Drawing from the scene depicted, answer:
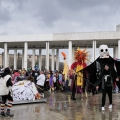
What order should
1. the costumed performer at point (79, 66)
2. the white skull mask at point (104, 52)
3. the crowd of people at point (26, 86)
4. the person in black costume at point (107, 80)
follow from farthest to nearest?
the costumed performer at point (79, 66) < the white skull mask at point (104, 52) < the person in black costume at point (107, 80) < the crowd of people at point (26, 86)

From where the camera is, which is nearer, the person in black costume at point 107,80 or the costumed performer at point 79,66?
the person in black costume at point 107,80

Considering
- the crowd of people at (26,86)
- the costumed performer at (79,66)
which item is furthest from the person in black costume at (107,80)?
the costumed performer at (79,66)

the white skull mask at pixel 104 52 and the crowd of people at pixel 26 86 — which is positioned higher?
the white skull mask at pixel 104 52

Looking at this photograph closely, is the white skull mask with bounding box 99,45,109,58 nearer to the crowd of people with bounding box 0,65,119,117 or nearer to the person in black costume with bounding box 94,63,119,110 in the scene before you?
the person in black costume with bounding box 94,63,119,110

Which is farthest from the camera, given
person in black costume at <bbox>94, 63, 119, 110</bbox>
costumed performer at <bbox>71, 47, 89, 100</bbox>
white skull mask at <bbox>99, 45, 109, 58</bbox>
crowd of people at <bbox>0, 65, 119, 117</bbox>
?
costumed performer at <bbox>71, 47, 89, 100</bbox>

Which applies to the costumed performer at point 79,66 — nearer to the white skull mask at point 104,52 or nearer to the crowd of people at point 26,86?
the crowd of people at point 26,86

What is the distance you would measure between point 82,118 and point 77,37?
2504 centimetres

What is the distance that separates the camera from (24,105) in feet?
34.5

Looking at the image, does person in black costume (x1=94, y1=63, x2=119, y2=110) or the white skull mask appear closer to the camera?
person in black costume (x1=94, y1=63, x2=119, y2=110)

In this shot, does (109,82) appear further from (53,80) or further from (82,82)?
(53,80)

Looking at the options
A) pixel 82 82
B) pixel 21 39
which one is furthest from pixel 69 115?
pixel 21 39

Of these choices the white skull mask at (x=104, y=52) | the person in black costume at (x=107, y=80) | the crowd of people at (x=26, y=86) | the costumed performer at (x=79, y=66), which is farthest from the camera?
the costumed performer at (x=79, y=66)

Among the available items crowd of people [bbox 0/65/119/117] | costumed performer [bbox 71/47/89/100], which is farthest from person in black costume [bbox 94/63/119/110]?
costumed performer [bbox 71/47/89/100]

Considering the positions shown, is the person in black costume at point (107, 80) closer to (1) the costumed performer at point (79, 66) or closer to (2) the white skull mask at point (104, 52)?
(2) the white skull mask at point (104, 52)
